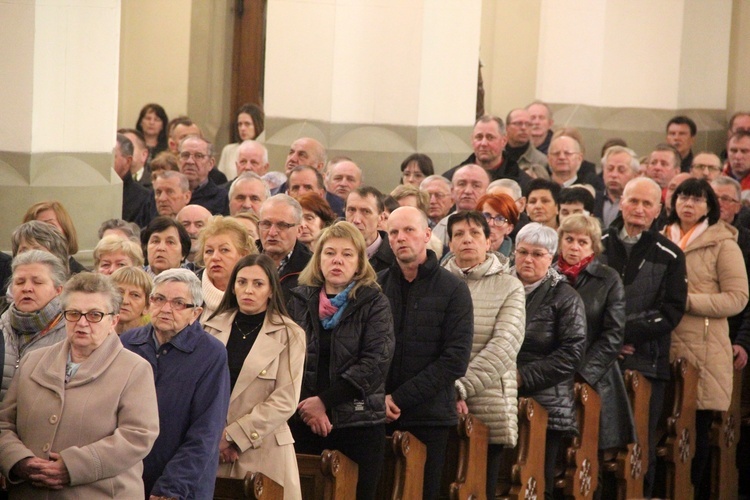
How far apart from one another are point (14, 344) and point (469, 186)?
364 cm

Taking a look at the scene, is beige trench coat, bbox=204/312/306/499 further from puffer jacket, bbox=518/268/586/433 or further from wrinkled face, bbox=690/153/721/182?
wrinkled face, bbox=690/153/721/182

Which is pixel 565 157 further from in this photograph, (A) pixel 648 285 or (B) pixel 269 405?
(B) pixel 269 405

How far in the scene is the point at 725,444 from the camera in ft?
28.1

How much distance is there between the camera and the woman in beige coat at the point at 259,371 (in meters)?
5.66

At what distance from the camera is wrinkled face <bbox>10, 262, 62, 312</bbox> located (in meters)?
5.67

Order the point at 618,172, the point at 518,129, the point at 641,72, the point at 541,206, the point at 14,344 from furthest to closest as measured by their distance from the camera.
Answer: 1. the point at 641,72
2. the point at 518,129
3. the point at 618,172
4. the point at 541,206
5. the point at 14,344

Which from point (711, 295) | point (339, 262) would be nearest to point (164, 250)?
point (339, 262)

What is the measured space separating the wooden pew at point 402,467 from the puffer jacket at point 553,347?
841 millimetres

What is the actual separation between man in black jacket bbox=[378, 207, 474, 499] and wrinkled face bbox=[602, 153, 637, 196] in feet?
12.6

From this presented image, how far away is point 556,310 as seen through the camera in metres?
6.93

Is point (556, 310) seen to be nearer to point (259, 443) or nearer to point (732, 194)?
point (259, 443)

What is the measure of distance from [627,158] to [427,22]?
5.61ft

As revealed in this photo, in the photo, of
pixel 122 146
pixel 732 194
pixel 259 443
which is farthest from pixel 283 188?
pixel 259 443

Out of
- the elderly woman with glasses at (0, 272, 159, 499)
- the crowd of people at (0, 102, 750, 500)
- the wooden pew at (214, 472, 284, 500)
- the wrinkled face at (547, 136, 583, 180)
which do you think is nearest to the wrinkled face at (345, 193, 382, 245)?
the crowd of people at (0, 102, 750, 500)
